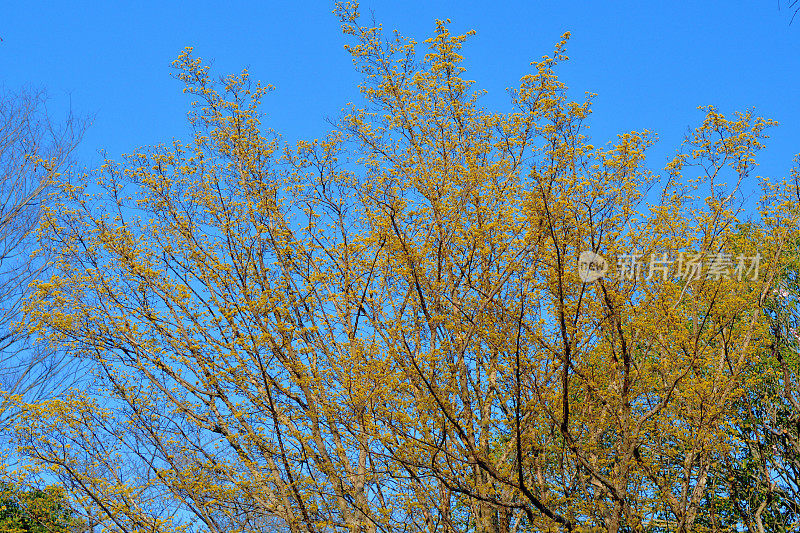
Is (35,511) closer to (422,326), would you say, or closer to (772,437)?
(422,326)

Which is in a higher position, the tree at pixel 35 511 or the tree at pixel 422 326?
the tree at pixel 422 326

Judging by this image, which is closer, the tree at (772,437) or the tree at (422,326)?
the tree at (422,326)

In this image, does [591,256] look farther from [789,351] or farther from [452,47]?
[789,351]

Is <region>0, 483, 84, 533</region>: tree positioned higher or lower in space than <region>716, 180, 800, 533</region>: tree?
lower

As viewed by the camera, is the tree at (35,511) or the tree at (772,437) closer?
the tree at (35,511)

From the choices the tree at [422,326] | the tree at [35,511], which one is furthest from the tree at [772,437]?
the tree at [35,511]

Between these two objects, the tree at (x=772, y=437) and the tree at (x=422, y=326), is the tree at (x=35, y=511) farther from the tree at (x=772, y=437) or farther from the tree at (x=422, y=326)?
the tree at (x=772, y=437)

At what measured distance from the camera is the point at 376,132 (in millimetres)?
7992

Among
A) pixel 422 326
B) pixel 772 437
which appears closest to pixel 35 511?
pixel 422 326

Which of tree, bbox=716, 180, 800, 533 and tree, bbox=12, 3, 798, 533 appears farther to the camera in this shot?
tree, bbox=716, 180, 800, 533

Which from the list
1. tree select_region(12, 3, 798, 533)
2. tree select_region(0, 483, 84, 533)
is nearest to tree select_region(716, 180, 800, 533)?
tree select_region(12, 3, 798, 533)

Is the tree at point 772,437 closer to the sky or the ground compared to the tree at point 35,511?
closer to the sky

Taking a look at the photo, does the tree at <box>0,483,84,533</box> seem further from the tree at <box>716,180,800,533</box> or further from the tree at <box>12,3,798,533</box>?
the tree at <box>716,180,800,533</box>

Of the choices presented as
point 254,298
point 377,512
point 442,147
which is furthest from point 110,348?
point 442,147
